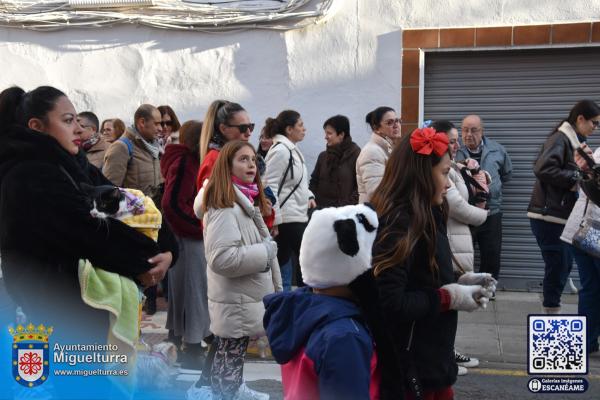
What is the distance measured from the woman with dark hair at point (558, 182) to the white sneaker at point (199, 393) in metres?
3.52

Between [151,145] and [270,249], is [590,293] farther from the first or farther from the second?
[151,145]

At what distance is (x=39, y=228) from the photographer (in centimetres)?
329

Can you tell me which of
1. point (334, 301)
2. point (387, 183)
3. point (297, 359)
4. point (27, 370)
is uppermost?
point (387, 183)

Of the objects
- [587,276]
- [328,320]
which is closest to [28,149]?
[328,320]

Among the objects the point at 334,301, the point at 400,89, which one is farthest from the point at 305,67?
the point at 334,301

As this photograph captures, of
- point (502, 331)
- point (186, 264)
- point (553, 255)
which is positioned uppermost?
point (186, 264)

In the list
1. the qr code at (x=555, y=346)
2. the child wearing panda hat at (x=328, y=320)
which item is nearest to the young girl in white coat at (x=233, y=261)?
the qr code at (x=555, y=346)

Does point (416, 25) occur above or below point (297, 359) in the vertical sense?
above

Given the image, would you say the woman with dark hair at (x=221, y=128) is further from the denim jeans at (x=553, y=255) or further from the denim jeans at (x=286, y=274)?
the denim jeans at (x=553, y=255)

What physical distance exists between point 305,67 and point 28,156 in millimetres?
6231

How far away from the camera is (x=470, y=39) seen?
344 inches

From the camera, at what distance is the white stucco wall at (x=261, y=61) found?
886cm

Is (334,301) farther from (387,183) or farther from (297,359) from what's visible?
(387,183)

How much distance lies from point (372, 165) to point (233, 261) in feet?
7.55
